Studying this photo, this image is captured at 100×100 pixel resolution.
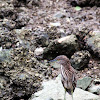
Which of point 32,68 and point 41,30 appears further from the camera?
point 41,30

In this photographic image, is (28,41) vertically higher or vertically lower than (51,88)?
higher

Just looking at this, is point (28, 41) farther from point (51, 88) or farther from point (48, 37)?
point (51, 88)

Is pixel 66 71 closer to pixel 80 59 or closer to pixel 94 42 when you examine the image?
pixel 80 59

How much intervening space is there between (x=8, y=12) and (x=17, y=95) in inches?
155

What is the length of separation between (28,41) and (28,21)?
2.19 meters

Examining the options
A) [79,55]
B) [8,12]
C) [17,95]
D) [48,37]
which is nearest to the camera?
[17,95]

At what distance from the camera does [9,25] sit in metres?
7.98

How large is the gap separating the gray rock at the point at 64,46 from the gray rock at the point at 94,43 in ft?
1.34

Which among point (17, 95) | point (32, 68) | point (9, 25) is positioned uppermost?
point (9, 25)

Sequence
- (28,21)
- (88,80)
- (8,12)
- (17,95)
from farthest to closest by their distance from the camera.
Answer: (28,21), (8,12), (88,80), (17,95)

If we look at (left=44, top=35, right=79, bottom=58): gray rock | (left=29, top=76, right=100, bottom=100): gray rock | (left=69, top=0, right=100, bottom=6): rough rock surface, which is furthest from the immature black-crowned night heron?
(left=69, top=0, right=100, bottom=6): rough rock surface

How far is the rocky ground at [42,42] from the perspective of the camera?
5.56 meters

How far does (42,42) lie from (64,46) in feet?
3.58

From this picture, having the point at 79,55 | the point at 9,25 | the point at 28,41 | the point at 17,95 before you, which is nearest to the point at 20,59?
the point at 17,95
